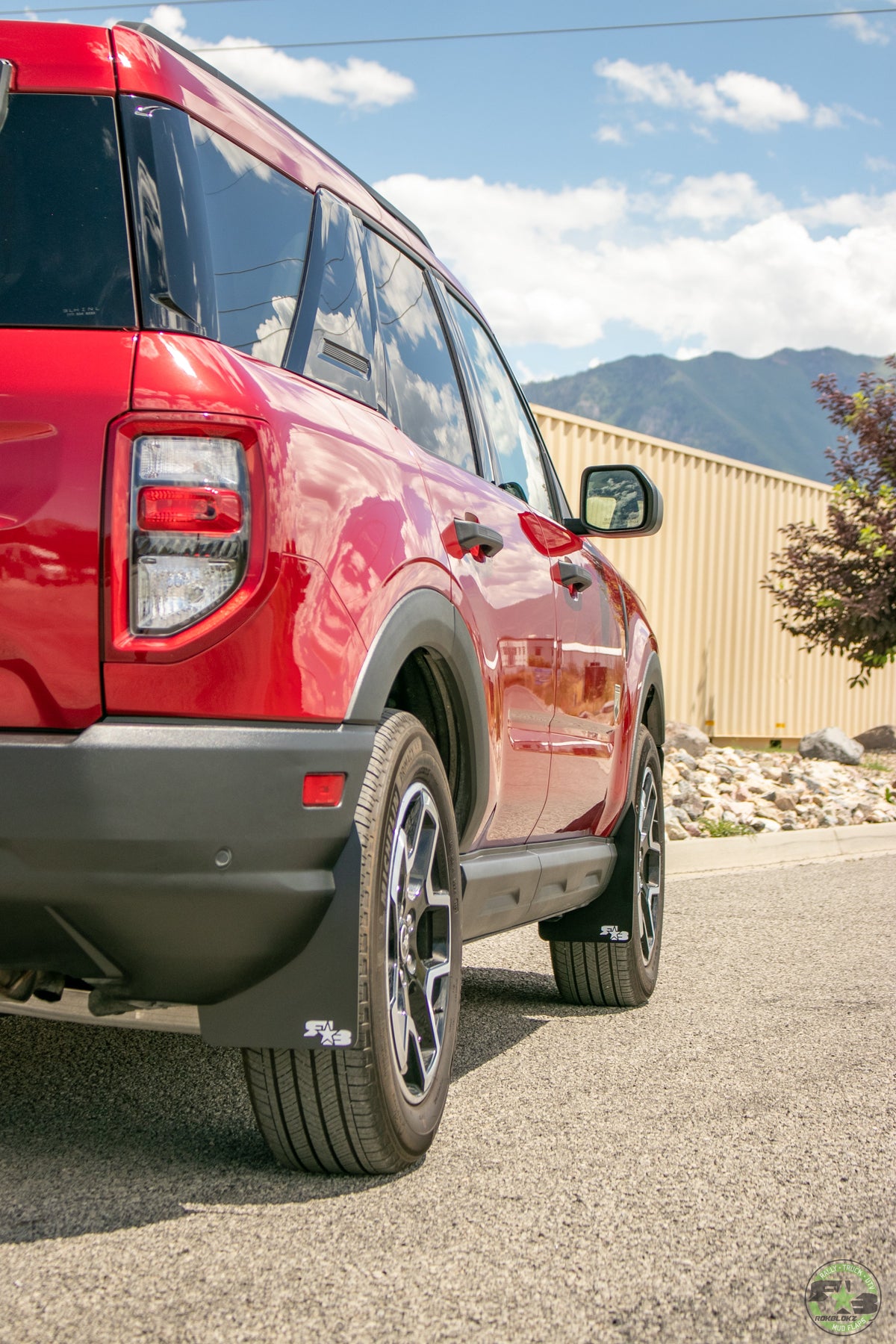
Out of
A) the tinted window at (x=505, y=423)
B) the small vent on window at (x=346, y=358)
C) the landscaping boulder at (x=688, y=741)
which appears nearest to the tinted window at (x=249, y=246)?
the small vent on window at (x=346, y=358)

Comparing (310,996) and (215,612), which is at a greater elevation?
(215,612)

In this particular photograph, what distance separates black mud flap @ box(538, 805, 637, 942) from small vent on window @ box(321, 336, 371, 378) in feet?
7.45

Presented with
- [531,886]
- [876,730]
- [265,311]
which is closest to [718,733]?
[876,730]

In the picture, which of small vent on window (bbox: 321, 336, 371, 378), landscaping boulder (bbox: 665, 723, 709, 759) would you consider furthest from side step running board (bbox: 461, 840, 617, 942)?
landscaping boulder (bbox: 665, 723, 709, 759)

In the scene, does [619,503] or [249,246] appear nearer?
[249,246]

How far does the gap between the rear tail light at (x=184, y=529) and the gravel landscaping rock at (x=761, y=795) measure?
7.67 metres

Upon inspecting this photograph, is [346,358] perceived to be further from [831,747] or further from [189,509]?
[831,747]

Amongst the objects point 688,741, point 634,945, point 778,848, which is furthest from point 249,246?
point 688,741

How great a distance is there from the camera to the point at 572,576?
14.1ft

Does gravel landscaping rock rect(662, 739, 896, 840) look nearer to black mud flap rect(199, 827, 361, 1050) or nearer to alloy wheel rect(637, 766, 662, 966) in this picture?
alloy wheel rect(637, 766, 662, 966)

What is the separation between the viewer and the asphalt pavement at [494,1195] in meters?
2.27

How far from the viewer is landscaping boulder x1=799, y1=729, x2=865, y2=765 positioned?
17.4 meters

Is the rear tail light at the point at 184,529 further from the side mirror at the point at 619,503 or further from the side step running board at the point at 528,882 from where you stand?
the side mirror at the point at 619,503

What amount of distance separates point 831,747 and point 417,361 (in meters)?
14.7
